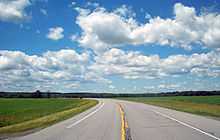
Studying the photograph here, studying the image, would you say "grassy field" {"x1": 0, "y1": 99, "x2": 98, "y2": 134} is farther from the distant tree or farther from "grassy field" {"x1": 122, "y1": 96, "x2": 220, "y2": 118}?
the distant tree

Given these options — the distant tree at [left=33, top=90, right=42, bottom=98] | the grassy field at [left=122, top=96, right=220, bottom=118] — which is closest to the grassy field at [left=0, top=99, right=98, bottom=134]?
the grassy field at [left=122, top=96, right=220, bottom=118]

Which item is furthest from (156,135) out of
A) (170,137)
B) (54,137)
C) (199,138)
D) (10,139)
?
(10,139)

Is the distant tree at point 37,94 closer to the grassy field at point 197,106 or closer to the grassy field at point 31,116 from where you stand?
the grassy field at point 197,106

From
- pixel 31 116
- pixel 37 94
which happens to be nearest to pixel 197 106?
pixel 31 116

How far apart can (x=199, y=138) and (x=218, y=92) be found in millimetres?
153693

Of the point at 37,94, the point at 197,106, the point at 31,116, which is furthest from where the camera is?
the point at 37,94

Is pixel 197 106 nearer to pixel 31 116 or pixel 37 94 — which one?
pixel 31 116

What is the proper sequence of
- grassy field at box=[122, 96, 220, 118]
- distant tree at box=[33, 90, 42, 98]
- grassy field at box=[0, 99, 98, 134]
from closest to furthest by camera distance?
grassy field at box=[0, 99, 98, 134], grassy field at box=[122, 96, 220, 118], distant tree at box=[33, 90, 42, 98]

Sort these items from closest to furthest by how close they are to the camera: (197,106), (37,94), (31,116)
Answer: (31,116)
(197,106)
(37,94)

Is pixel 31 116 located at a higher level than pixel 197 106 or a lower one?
lower

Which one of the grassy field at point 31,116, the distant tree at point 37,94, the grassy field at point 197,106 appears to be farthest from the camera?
the distant tree at point 37,94

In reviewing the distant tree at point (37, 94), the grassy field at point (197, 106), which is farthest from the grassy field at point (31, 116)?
the distant tree at point (37, 94)

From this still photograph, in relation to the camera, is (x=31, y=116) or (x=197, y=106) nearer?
(x=31, y=116)

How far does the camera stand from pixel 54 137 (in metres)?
11.8
